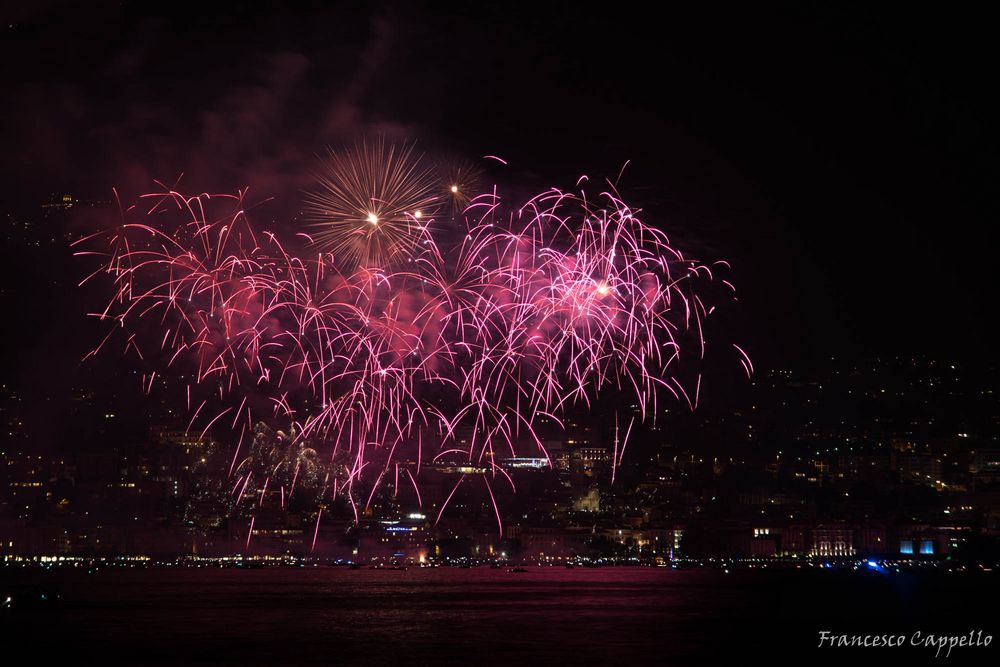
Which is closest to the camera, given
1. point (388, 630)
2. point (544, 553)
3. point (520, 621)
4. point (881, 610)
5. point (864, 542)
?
point (388, 630)

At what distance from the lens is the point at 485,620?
48.6m

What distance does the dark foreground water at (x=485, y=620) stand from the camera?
122 ft

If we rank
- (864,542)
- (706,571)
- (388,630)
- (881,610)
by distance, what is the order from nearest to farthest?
(388,630)
(881,610)
(706,571)
(864,542)

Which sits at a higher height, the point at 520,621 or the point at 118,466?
the point at 118,466

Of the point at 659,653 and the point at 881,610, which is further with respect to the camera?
the point at 881,610

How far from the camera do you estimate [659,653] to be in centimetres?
3809

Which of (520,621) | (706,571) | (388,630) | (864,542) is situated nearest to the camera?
(388,630)

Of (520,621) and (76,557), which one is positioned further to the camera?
(76,557)

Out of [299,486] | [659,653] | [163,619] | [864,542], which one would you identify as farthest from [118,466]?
[659,653]

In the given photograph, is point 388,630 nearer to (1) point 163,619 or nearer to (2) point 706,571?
(1) point 163,619

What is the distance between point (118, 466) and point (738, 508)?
6091 centimetres

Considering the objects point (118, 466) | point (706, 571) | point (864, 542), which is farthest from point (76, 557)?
point (864, 542)

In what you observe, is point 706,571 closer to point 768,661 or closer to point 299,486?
point 299,486

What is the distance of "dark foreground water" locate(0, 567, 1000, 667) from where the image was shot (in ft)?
122
